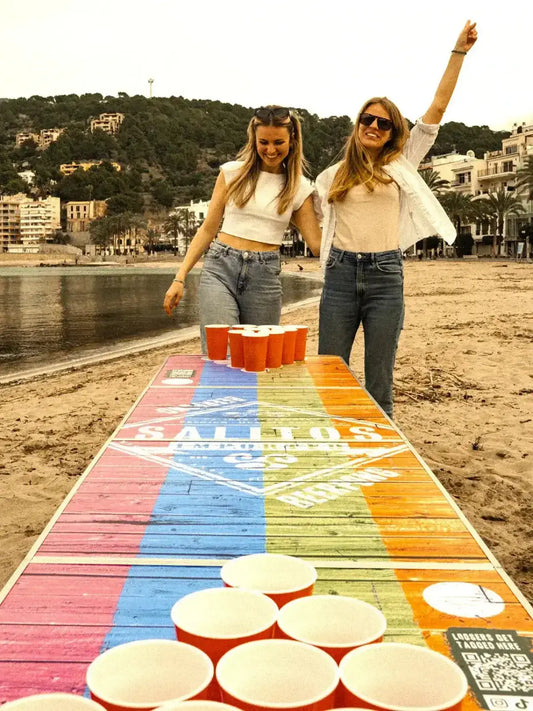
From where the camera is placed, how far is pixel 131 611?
53.4 inches

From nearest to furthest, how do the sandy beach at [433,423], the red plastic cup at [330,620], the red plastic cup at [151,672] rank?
the red plastic cup at [151,672]
the red plastic cup at [330,620]
the sandy beach at [433,423]

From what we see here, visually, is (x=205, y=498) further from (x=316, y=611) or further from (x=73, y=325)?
(x=73, y=325)

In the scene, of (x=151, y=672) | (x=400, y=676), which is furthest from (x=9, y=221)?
(x=400, y=676)

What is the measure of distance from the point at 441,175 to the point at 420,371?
75391 mm

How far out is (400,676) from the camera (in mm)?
914

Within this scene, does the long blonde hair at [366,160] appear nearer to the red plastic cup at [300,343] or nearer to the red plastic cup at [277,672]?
the red plastic cup at [300,343]

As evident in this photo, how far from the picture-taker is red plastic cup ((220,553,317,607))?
1174 millimetres

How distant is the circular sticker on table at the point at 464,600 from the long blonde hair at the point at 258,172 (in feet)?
8.24

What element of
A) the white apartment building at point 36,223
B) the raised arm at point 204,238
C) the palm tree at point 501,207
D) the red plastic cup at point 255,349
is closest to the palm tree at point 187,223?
the white apartment building at point 36,223

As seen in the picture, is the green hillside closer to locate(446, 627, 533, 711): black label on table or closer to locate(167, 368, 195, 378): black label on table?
locate(167, 368, 195, 378): black label on table

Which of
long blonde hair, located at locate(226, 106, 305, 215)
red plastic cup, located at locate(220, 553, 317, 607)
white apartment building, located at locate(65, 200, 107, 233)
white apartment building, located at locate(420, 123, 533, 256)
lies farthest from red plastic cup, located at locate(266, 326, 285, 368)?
white apartment building, located at locate(65, 200, 107, 233)

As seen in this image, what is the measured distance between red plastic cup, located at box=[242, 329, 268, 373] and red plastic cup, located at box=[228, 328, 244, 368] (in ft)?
0.10

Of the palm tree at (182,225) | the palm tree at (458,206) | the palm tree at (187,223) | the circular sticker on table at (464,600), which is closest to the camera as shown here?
the circular sticker on table at (464,600)

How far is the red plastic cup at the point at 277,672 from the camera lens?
0.87m
